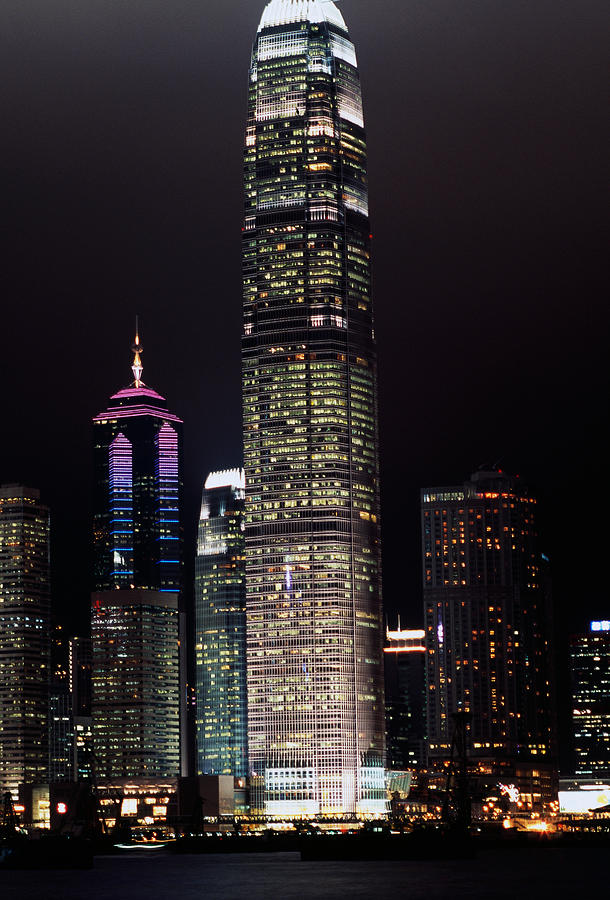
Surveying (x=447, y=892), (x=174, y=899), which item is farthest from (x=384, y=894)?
(x=174, y=899)

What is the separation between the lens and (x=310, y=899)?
193 m

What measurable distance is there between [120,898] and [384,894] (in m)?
25.6

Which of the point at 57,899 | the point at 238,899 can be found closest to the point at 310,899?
the point at 238,899

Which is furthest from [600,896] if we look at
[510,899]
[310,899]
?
[310,899]

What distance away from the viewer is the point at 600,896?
194625mm

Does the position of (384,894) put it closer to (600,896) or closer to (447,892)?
(447,892)

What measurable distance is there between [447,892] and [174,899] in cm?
2645

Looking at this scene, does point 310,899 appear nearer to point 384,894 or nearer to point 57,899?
point 384,894

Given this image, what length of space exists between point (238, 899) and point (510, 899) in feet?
86.2

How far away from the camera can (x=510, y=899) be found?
18962 cm

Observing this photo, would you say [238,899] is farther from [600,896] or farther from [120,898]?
[600,896]

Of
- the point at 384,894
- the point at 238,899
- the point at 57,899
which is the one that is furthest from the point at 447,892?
the point at 57,899

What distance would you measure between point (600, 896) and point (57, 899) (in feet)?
171

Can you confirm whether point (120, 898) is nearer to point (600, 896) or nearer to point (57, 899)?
point (57, 899)
